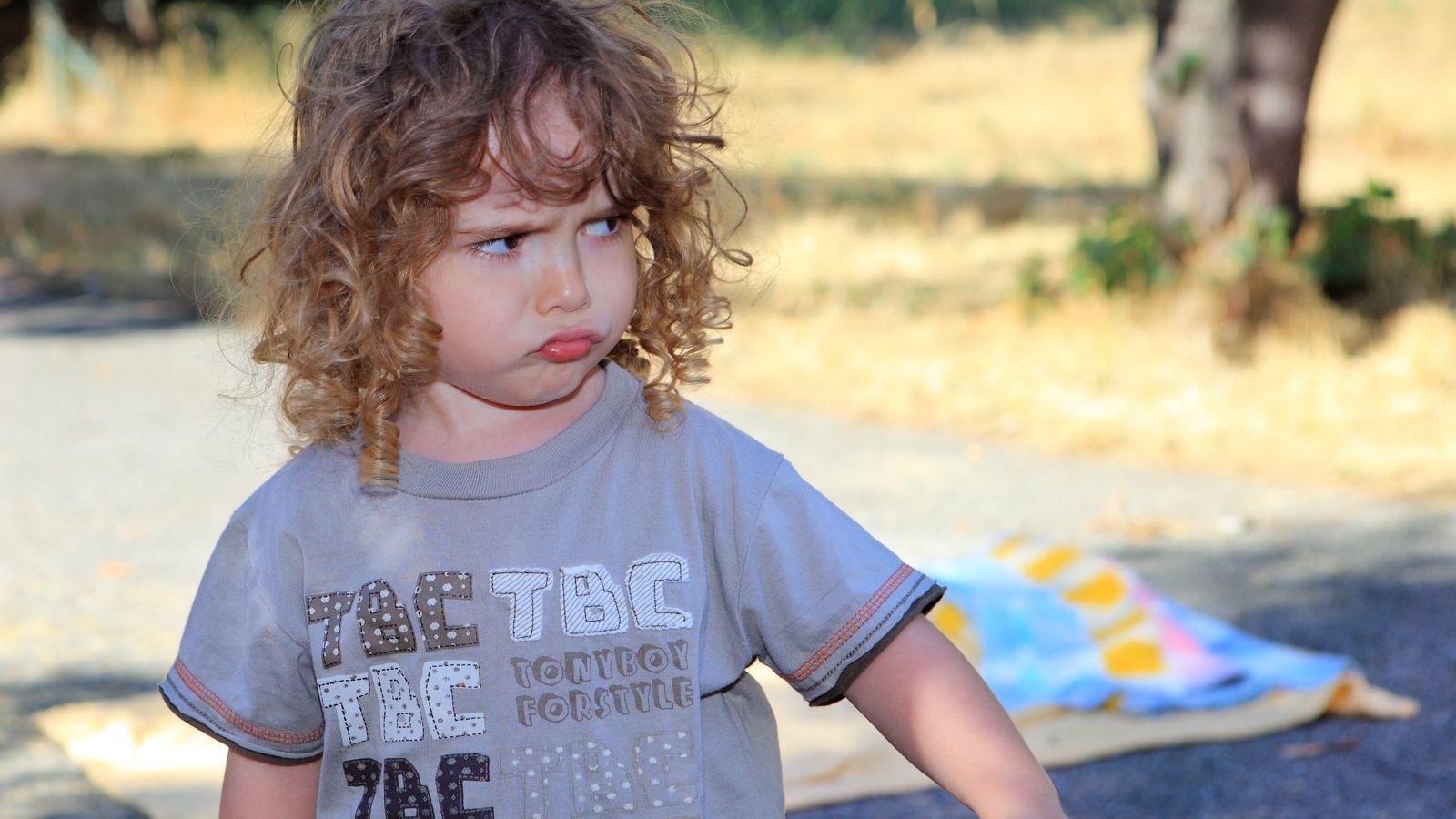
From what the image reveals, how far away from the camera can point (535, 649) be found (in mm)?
1481

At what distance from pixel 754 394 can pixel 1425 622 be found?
290 centimetres

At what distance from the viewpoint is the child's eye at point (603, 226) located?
58.5 inches

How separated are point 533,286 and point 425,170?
141mm

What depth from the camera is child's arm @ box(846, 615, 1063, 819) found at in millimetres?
1340

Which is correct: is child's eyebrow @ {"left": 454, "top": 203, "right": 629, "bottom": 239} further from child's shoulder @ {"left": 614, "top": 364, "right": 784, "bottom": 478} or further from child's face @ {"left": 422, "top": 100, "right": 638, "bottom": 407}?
child's shoulder @ {"left": 614, "top": 364, "right": 784, "bottom": 478}

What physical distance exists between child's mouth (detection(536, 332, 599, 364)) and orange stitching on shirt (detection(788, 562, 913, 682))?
0.34 m

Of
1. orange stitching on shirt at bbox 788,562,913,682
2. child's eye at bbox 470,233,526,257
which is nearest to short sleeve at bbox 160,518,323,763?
child's eye at bbox 470,233,526,257

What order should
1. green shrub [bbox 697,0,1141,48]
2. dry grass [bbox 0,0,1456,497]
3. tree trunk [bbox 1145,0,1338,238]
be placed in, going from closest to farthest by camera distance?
dry grass [bbox 0,0,1456,497] → tree trunk [bbox 1145,0,1338,238] → green shrub [bbox 697,0,1141,48]

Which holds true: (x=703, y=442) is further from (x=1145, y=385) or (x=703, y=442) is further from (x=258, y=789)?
(x=1145, y=385)

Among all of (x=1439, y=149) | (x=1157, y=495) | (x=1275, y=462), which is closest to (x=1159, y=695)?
(x=1157, y=495)

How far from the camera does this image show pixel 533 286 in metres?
1.44

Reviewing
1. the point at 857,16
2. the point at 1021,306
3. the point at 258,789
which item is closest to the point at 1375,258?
the point at 1021,306

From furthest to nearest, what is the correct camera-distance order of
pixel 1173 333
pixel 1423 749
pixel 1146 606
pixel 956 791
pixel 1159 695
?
pixel 1173 333
pixel 1146 606
pixel 1159 695
pixel 1423 749
pixel 956 791

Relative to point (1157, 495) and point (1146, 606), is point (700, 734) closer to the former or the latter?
point (1146, 606)
